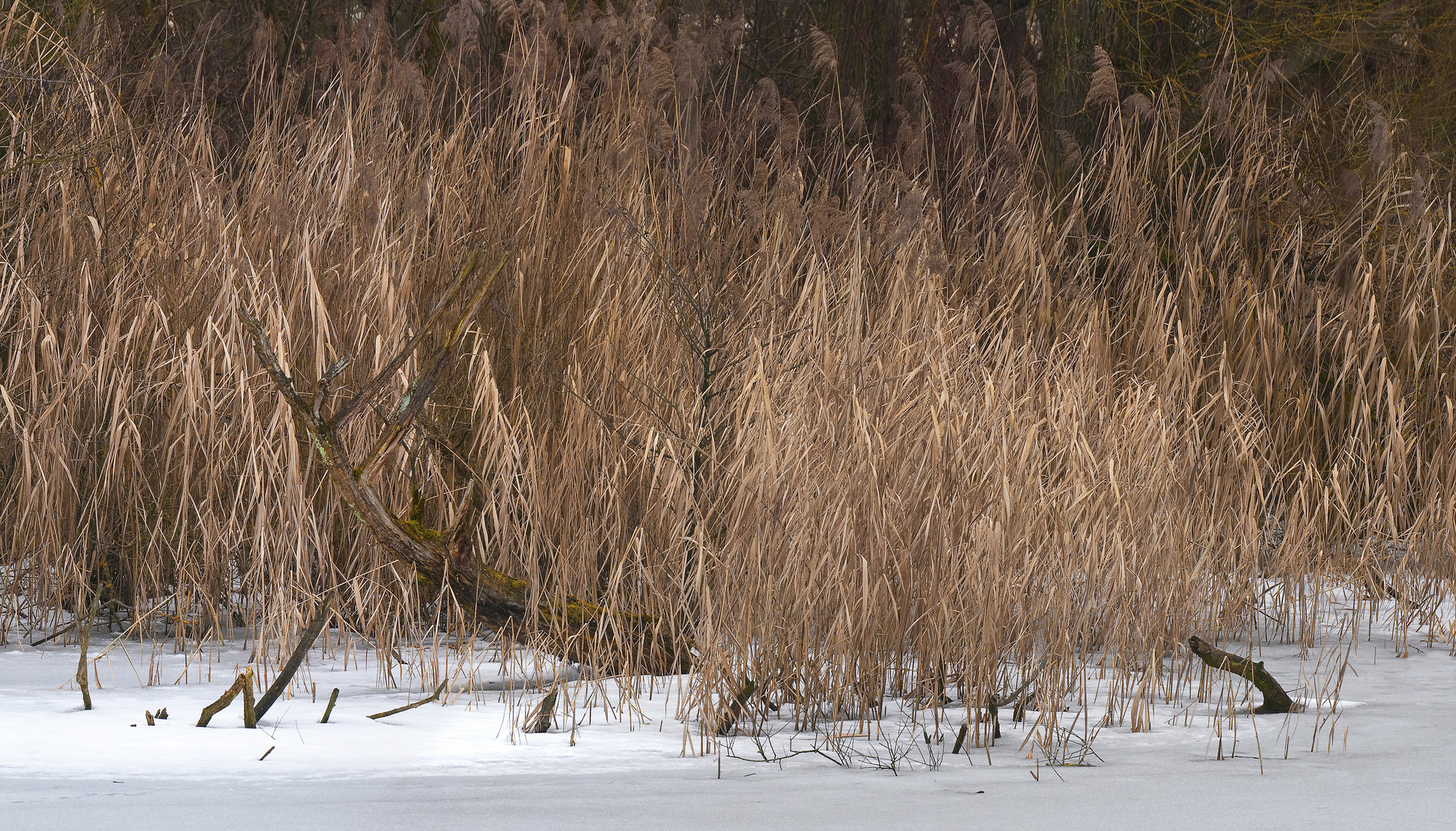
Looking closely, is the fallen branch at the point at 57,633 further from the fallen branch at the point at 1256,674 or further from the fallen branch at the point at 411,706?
the fallen branch at the point at 1256,674

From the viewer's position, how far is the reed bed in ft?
10.5

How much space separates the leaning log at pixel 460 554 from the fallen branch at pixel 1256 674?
108 cm

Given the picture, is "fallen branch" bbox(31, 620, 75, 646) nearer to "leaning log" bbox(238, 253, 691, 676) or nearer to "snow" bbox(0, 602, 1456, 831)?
"snow" bbox(0, 602, 1456, 831)

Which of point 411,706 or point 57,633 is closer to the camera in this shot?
point 411,706

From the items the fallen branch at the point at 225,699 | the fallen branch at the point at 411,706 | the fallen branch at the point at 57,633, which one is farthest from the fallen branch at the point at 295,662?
the fallen branch at the point at 57,633

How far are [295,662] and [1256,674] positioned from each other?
6.32 feet

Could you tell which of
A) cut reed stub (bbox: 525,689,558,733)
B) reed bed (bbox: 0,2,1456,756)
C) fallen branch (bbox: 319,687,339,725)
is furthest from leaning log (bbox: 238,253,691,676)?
fallen branch (bbox: 319,687,339,725)

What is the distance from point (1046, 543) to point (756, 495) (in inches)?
27.3

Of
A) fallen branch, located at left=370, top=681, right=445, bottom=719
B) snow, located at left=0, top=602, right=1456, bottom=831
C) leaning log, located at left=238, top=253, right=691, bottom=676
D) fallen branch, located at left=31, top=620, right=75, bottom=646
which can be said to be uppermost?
leaning log, located at left=238, top=253, right=691, bottom=676

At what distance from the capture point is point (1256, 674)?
119 inches

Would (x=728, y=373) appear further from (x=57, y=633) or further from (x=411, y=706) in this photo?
(x=57, y=633)

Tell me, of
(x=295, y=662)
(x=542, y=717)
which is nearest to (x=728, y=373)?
(x=542, y=717)

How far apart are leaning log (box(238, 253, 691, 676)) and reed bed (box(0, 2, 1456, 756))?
0.24 feet

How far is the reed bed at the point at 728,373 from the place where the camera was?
10.5ft
